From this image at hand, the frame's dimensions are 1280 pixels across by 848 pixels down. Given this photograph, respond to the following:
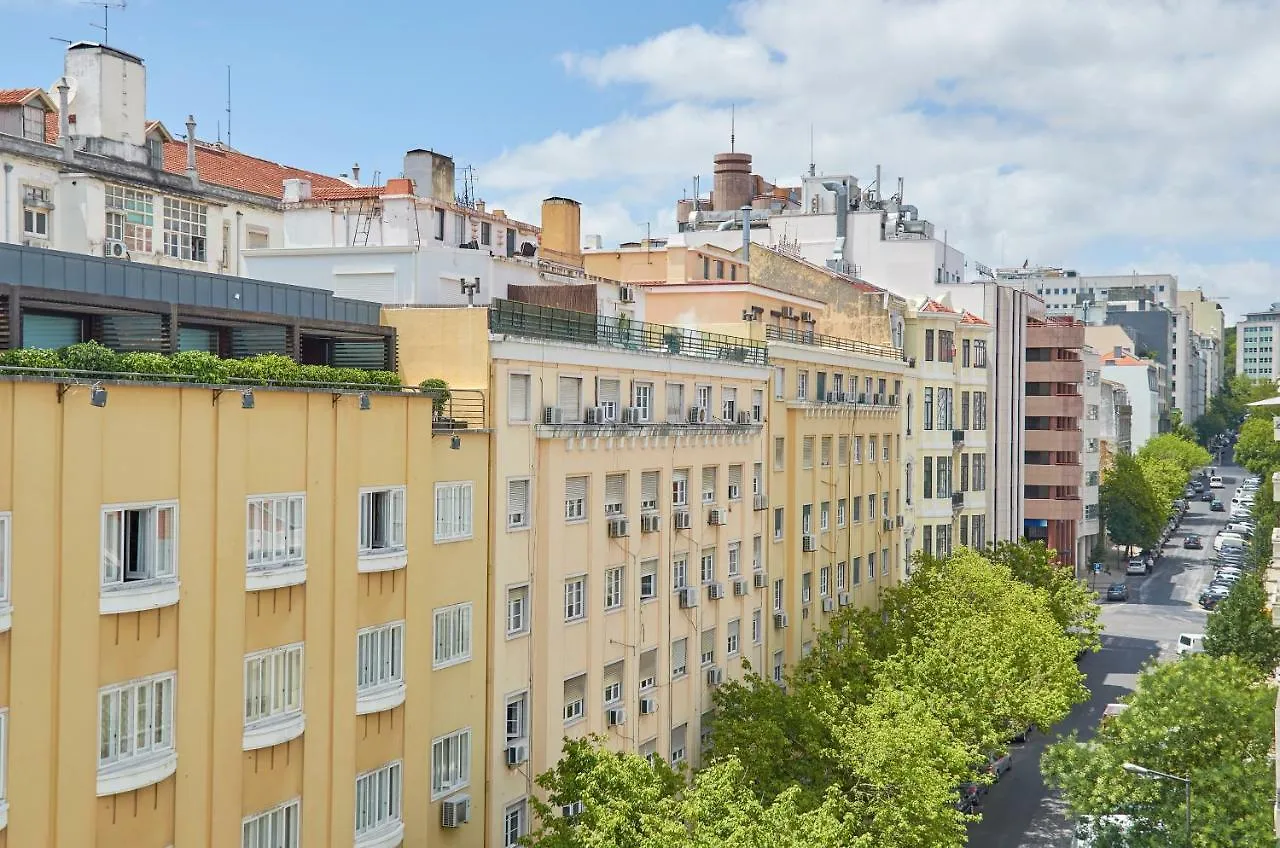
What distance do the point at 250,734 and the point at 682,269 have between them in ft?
127

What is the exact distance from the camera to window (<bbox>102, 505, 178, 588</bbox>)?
2150 centimetres

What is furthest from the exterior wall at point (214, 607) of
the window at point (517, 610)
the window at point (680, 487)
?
the window at point (680, 487)

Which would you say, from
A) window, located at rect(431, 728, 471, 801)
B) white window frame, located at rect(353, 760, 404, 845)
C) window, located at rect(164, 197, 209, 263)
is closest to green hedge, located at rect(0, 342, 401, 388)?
white window frame, located at rect(353, 760, 404, 845)

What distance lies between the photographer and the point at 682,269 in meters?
59.9

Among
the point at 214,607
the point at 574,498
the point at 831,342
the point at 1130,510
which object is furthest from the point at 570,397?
the point at 1130,510

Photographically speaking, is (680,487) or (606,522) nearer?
(606,522)

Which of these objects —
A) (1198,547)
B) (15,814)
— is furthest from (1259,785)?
(1198,547)

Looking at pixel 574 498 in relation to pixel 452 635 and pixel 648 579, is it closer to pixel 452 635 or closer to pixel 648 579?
pixel 648 579

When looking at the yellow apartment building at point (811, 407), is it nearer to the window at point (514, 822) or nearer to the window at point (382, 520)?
the window at point (514, 822)

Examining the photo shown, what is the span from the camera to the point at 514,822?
33.2 meters

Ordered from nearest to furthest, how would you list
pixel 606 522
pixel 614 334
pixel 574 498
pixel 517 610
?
pixel 517 610
pixel 574 498
pixel 606 522
pixel 614 334

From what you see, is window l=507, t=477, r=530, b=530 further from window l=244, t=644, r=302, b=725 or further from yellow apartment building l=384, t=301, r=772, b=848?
window l=244, t=644, r=302, b=725

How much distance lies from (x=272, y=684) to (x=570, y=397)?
43.1 ft

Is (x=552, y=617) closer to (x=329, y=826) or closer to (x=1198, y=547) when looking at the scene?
(x=329, y=826)
